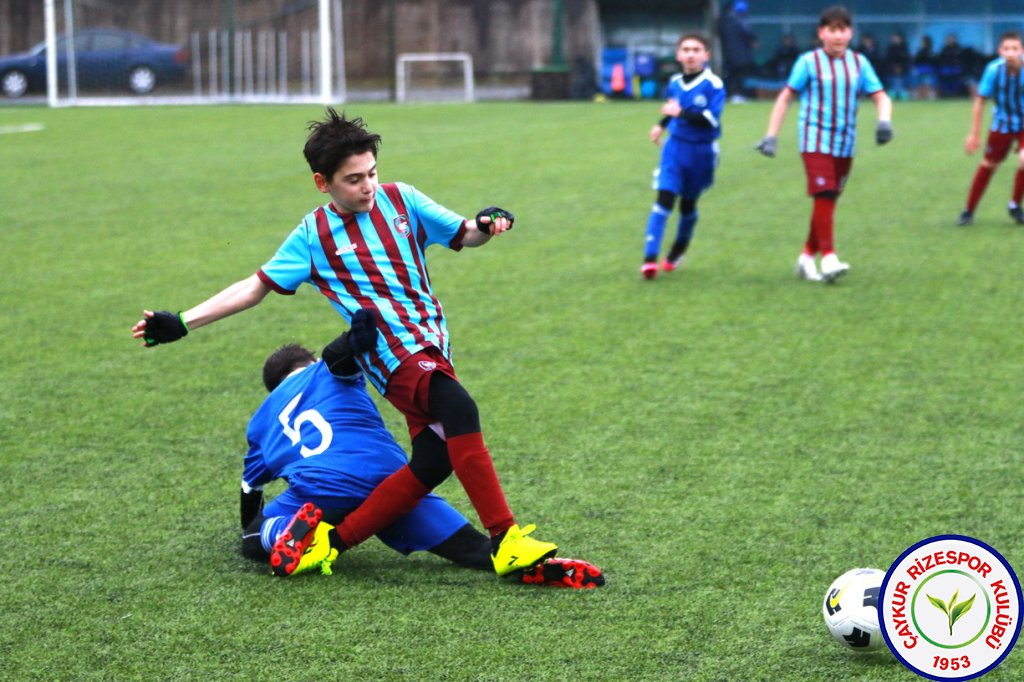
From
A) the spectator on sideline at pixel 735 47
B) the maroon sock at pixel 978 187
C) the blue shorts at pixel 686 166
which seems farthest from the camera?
the spectator on sideline at pixel 735 47

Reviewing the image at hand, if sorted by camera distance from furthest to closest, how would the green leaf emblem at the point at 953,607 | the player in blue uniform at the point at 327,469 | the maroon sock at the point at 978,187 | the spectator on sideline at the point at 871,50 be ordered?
the spectator on sideline at the point at 871,50 < the maroon sock at the point at 978,187 < the player in blue uniform at the point at 327,469 < the green leaf emblem at the point at 953,607

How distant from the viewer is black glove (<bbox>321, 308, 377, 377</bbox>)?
156 inches

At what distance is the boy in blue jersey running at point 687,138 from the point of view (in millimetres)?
8852

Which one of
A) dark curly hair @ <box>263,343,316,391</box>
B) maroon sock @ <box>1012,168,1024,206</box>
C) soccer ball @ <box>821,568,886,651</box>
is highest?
maroon sock @ <box>1012,168,1024,206</box>

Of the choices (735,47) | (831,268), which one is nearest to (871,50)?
(735,47)

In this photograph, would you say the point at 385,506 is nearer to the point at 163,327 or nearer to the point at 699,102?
the point at 163,327

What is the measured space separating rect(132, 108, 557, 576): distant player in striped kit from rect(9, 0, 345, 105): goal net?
20990mm

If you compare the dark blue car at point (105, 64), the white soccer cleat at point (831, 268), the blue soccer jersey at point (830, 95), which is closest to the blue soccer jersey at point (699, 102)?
the blue soccer jersey at point (830, 95)

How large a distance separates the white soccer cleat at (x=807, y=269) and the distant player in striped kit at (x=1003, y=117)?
2.86m

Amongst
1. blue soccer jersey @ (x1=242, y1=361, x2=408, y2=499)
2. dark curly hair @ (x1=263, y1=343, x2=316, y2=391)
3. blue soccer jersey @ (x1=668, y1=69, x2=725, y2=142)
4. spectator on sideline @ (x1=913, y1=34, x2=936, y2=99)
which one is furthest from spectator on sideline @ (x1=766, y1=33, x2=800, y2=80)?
blue soccer jersey @ (x1=242, y1=361, x2=408, y2=499)

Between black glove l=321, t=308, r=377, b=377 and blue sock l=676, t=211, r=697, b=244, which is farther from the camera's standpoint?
blue sock l=676, t=211, r=697, b=244

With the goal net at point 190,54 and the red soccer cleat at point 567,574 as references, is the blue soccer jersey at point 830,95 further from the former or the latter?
the goal net at point 190,54

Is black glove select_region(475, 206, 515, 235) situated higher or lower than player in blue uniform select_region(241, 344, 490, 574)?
higher

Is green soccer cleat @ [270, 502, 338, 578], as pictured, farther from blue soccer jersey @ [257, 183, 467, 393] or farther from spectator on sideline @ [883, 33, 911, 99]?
spectator on sideline @ [883, 33, 911, 99]
